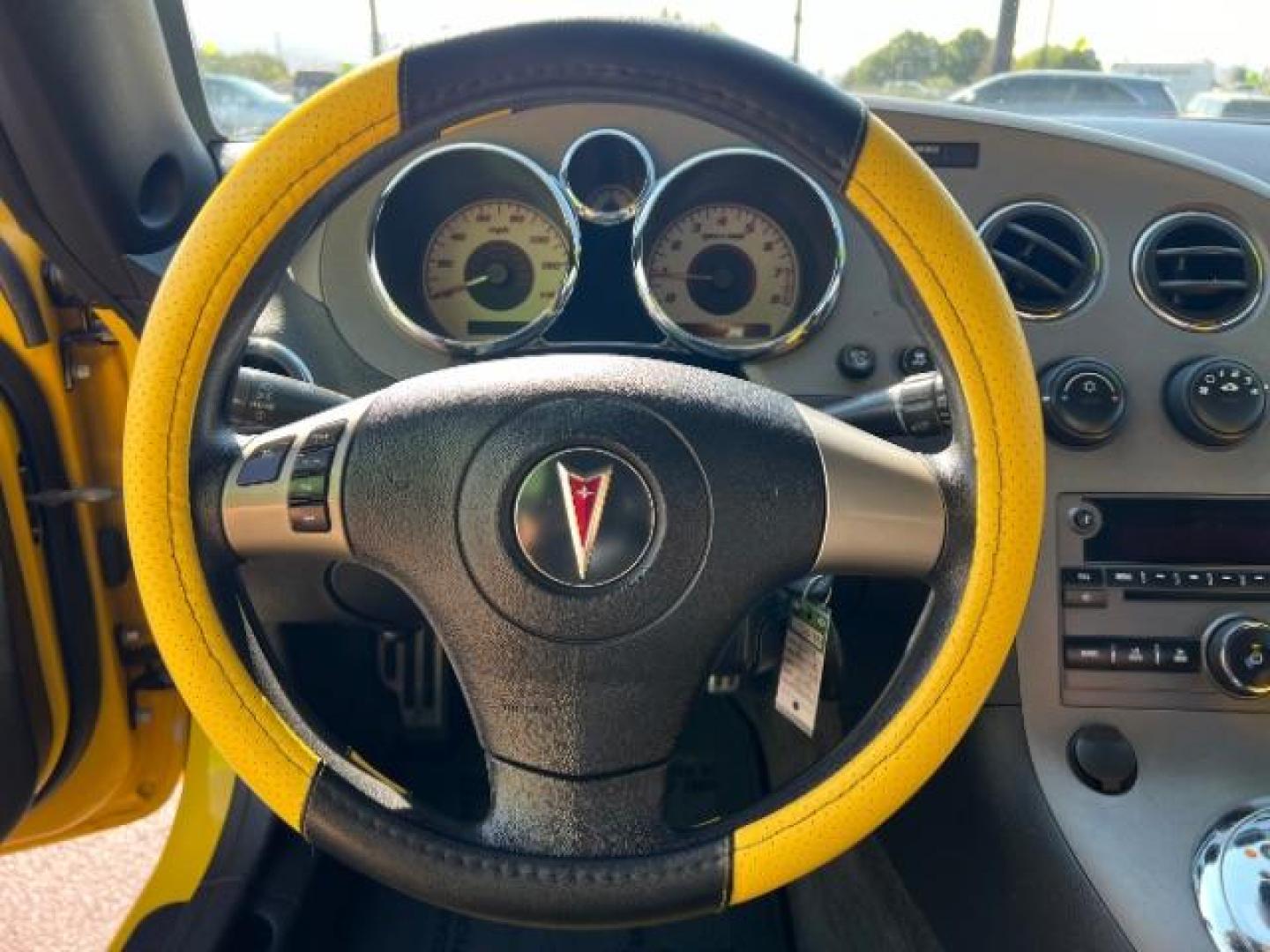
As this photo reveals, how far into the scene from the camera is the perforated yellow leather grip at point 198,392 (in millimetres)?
708

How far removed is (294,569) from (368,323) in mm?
438

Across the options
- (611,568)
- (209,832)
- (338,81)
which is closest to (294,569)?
(611,568)

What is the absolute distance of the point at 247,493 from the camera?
2.66ft

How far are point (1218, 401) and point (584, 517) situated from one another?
832 mm

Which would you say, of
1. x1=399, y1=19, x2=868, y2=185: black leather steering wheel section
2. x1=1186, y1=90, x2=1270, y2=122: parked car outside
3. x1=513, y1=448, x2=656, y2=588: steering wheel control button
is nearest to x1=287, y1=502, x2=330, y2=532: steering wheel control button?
x1=513, y1=448, x2=656, y2=588: steering wheel control button

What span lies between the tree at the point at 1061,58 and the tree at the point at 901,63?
0.13 meters

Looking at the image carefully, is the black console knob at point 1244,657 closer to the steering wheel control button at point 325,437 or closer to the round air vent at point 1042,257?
the round air vent at point 1042,257

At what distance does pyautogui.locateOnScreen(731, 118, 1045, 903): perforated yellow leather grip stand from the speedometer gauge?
27.6 inches

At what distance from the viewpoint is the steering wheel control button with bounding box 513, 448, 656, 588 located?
0.79 meters

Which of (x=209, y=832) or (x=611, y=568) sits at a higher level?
(x=611, y=568)

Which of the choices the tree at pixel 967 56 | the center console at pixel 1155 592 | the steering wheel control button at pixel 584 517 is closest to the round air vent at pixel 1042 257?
the center console at pixel 1155 592

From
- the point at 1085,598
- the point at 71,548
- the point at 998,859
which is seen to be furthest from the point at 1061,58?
the point at 71,548

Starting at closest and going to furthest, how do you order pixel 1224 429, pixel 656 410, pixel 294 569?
pixel 656 410 → pixel 294 569 → pixel 1224 429

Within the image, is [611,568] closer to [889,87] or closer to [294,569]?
[294,569]
